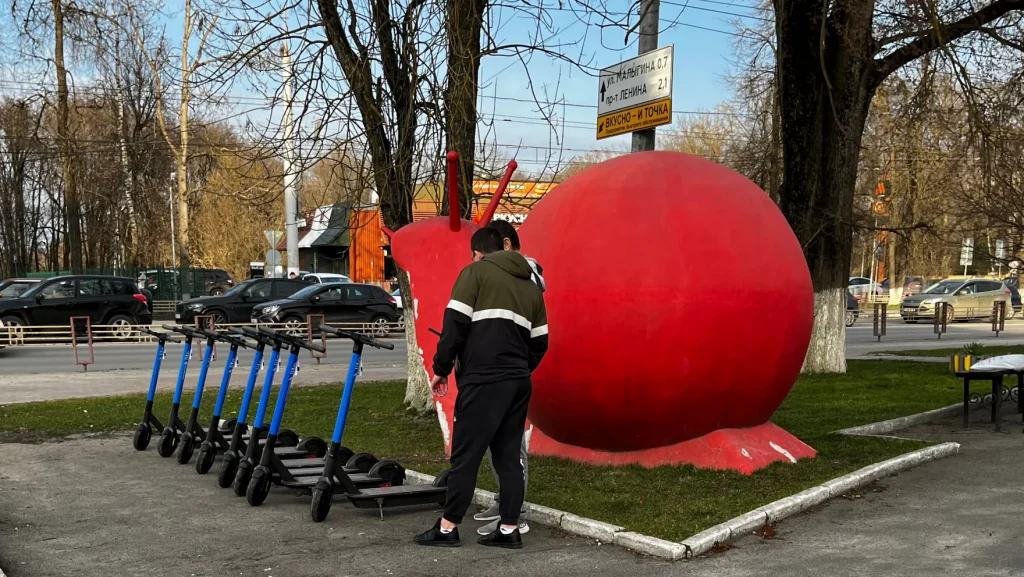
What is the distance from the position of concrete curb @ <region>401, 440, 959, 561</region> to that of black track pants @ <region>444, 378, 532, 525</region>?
518 millimetres

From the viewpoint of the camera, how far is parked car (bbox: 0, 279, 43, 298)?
2438 centimetres

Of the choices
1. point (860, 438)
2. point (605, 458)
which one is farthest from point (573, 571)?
point (860, 438)

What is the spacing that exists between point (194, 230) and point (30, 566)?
152ft

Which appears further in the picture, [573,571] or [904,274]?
[904,274]

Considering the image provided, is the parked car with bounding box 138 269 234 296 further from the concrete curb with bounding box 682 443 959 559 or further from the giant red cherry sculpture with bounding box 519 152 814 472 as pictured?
the concrete curb with bounding box 682 443 959 559

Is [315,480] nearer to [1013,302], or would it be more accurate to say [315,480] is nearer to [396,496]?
[396,496]

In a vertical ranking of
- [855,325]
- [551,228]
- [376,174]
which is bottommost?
[855,325]

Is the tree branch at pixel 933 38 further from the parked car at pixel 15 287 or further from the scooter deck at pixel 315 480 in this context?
the parked car at pixel 15 287

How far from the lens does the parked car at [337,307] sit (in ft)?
82.8

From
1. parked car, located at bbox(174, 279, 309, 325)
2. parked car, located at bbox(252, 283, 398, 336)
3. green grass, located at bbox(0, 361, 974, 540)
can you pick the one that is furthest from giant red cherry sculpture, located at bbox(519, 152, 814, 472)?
parked car, located at bbox(174, 279, 309, 325)

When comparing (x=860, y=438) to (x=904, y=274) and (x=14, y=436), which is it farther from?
(x=904, y=274)

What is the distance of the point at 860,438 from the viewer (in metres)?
9.10

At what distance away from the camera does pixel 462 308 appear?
18.1 ft

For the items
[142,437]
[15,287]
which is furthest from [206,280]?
[142,437]
